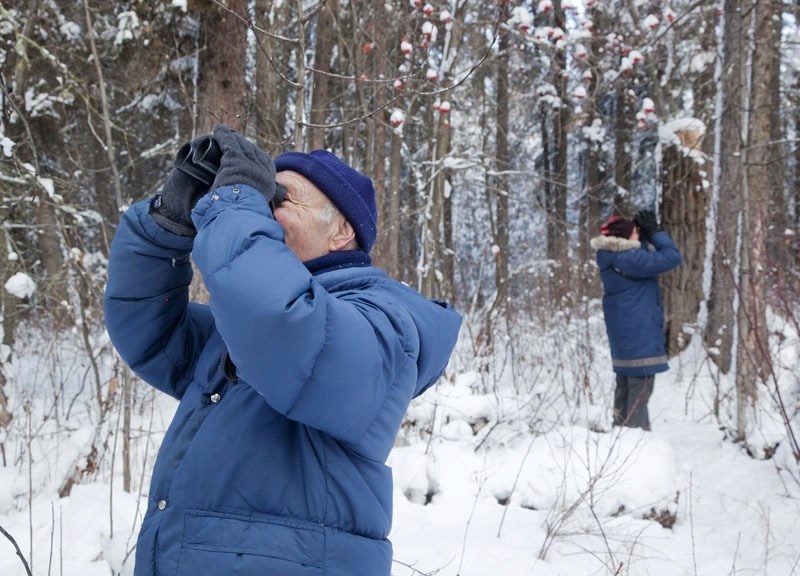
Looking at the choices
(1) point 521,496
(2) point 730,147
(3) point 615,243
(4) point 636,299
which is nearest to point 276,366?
(1) point 521,496

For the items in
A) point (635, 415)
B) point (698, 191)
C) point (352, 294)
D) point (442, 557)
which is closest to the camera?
point (352, 294)

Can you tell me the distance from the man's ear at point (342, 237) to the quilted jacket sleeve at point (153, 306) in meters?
0.31

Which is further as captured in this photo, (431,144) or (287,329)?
(431,144)

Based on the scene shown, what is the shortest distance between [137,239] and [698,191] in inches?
287

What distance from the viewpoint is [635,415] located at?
514 centimetres

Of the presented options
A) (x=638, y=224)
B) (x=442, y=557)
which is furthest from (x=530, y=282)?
(x=442, y=557)

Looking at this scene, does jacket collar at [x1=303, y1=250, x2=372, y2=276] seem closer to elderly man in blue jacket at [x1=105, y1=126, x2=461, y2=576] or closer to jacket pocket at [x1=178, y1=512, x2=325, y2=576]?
elderly man in blue jacket at [x1=105, y1=126, x2=461, y2=576]

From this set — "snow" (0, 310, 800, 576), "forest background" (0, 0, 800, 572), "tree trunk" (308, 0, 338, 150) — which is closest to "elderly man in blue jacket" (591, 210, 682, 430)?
"snow" (0, 310, 800, 576)

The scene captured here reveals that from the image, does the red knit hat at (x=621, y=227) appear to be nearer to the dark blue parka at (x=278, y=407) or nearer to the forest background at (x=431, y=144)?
the forest background at (x=431, y=144)

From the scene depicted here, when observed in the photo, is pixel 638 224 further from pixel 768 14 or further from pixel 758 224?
pixel 768 14

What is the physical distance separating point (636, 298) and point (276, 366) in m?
4.64

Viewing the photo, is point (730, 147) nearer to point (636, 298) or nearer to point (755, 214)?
point (755, 214)

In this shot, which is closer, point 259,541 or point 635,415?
point 259,541

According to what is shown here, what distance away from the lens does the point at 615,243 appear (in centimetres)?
517
